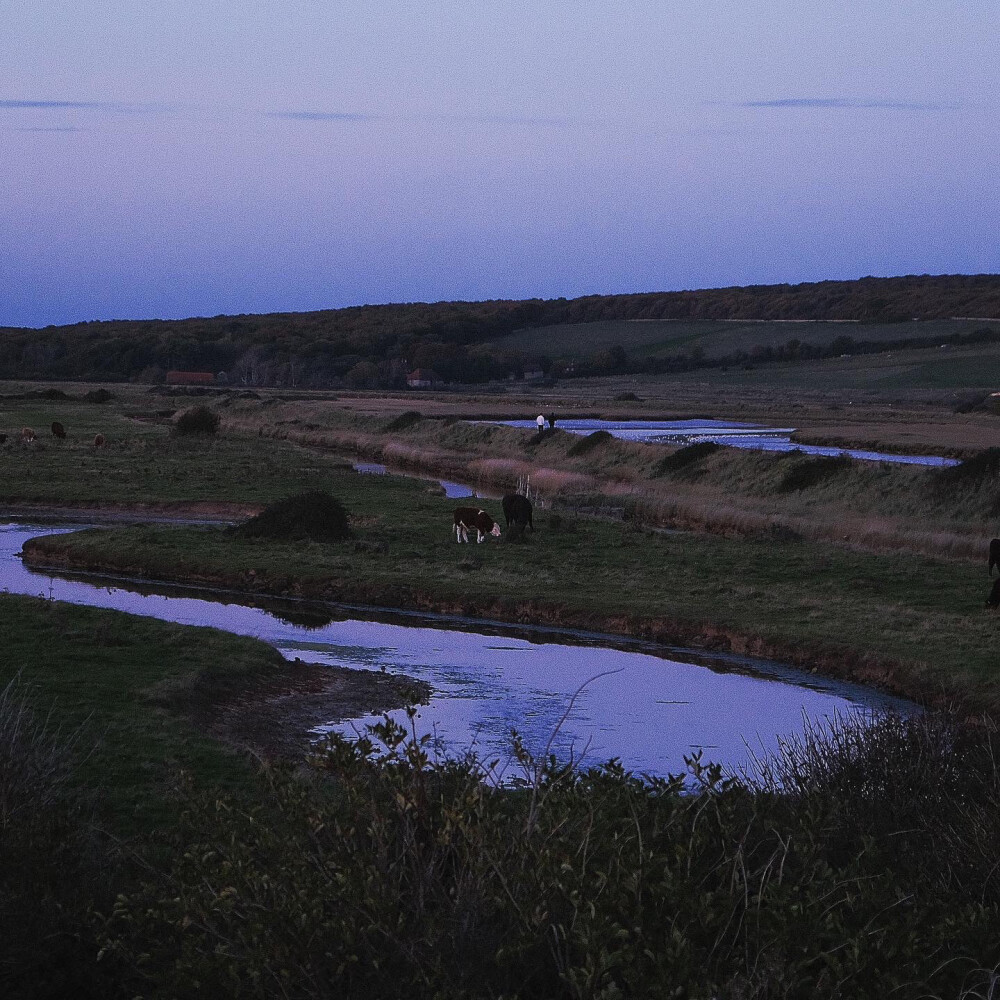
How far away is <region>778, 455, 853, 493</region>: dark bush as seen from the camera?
1668 inches

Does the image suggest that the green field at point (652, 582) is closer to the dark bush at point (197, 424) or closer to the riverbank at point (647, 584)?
the riverbank at point (647, 584)

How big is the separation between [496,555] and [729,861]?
78.4ft

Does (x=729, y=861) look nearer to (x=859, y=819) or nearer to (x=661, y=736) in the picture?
(x=859, y=819)

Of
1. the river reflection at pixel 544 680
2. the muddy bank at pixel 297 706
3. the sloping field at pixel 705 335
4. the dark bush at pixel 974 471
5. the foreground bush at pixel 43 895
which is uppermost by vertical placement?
the sloping field at pixel 705 335

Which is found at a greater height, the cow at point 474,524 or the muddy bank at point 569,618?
the cow at point 474,524

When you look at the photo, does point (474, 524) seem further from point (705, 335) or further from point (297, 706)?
point (705, 335)

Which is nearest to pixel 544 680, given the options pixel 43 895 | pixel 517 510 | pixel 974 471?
pixel 517 510

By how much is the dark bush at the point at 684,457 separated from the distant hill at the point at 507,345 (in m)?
108

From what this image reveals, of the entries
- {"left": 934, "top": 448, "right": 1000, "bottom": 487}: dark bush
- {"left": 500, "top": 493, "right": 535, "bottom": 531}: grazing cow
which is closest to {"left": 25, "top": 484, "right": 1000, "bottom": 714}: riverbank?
{"left": 500, "top": 493, "right": 535, "bottom": 531}: grazing cow

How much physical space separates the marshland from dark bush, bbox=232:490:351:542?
0.69ft

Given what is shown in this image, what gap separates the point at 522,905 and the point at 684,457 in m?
44.1

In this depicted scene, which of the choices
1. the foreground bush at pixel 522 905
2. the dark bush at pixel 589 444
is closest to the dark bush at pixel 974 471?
the dark bush at pixel 589 444

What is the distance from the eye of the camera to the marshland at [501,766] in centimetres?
577

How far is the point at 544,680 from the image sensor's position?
786 inches
